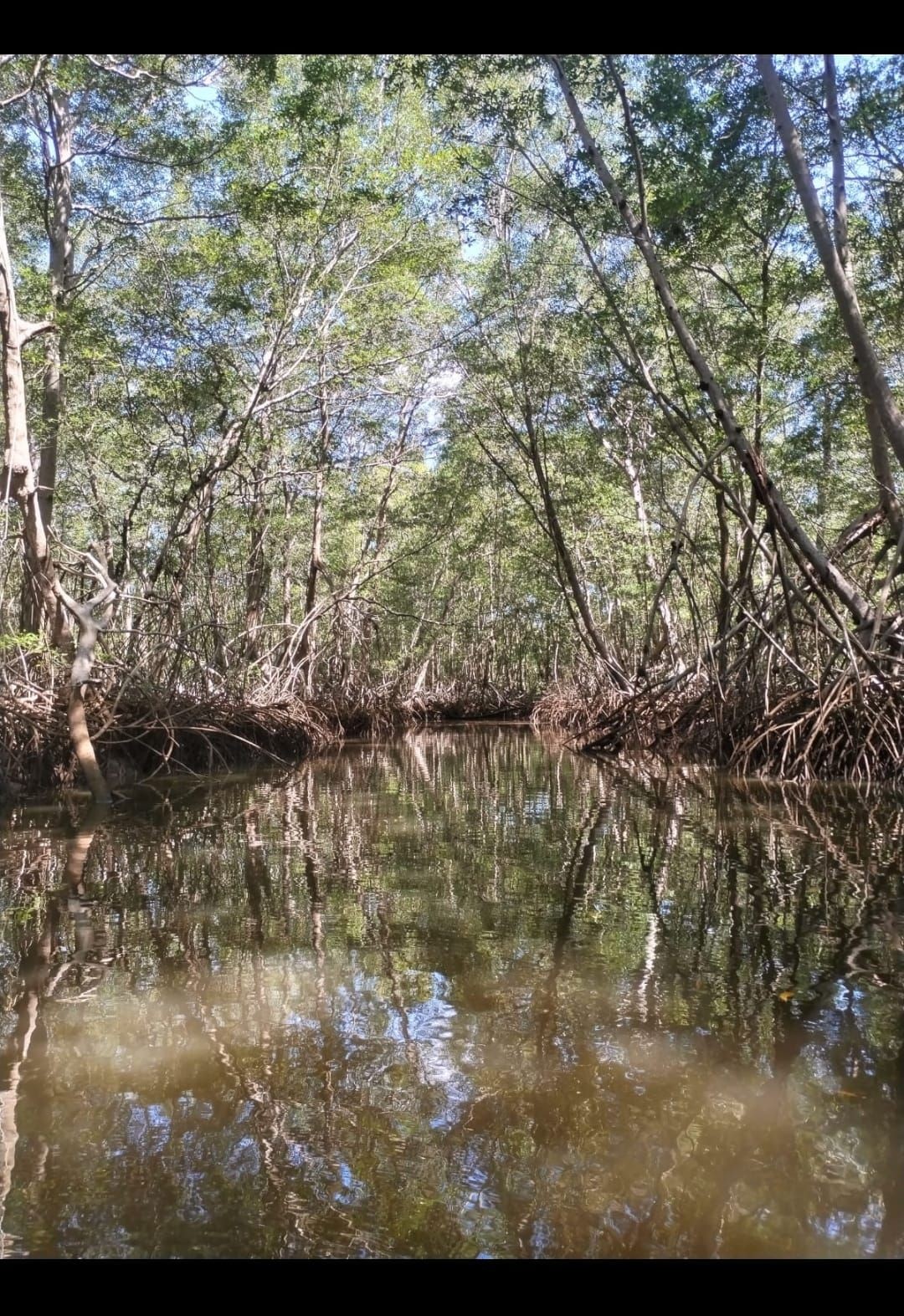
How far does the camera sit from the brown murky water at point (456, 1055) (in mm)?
1311

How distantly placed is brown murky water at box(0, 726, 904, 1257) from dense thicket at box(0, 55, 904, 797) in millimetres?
3073

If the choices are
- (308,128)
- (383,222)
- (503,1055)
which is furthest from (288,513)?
(503,1055)

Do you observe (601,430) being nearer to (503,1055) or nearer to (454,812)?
(454,812)

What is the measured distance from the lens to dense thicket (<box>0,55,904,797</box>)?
6.23 m

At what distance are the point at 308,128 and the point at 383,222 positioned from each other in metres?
1.29

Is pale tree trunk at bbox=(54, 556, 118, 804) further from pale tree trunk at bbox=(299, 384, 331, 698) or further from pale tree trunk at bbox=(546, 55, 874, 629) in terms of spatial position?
pale tree trunk at bbox=(299, 384, 331, 698)

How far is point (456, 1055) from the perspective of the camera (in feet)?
6.13

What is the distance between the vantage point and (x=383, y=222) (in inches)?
347

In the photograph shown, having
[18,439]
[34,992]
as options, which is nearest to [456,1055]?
[34,992]

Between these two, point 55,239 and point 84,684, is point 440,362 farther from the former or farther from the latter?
point 84,684

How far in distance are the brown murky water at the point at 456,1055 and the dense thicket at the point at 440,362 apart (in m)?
3.07

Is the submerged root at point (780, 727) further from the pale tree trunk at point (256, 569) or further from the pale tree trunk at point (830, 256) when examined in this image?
the pale tree trunk at point (256, 569)

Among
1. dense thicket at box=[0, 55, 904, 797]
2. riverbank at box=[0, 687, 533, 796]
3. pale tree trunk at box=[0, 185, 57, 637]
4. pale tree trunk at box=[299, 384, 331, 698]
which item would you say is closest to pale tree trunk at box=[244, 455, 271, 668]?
dense thicket at box=[0, 55, 904, 797]

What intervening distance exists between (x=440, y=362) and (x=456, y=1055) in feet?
38.8
